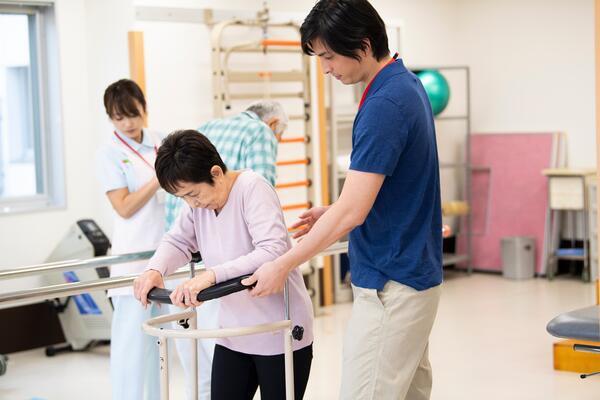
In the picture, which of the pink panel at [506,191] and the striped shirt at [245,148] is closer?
the striped shirt at [245,148]

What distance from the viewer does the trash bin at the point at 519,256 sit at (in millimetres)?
8125

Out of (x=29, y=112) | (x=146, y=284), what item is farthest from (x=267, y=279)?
(x=29, y=112)

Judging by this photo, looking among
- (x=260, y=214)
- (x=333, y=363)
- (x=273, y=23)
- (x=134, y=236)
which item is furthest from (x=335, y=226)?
(x=273, y=23)

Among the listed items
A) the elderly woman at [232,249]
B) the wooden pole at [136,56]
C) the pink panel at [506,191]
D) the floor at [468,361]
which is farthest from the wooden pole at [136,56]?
the pink panel at [506,191]

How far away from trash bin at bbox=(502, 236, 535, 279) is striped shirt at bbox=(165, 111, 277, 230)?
15.1ft

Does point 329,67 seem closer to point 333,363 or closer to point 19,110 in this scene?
point 333,363

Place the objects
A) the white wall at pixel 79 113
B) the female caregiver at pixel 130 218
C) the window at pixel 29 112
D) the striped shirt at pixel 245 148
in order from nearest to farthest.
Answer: the female caregiver at pixel 130 218 → the striped shirt at pixel 245 148 → the white wall at pixel 79 113 → the window at pixel 29 112

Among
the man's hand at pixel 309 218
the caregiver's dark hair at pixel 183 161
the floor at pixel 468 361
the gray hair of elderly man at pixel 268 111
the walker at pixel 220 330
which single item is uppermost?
the gray hair of elderly man at pixel 268 111

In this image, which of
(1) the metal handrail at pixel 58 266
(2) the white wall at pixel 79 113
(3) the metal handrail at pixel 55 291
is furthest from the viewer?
(2) the white wall at pixel 79 113

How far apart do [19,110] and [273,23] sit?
184 centimetres

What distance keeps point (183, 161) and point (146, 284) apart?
0.35 meters

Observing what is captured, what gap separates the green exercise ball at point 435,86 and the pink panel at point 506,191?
2.71ft

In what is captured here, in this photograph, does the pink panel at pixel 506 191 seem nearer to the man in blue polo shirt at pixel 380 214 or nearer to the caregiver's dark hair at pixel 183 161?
the man in blue polo shirt at pixel 380 214

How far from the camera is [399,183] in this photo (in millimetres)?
2291
